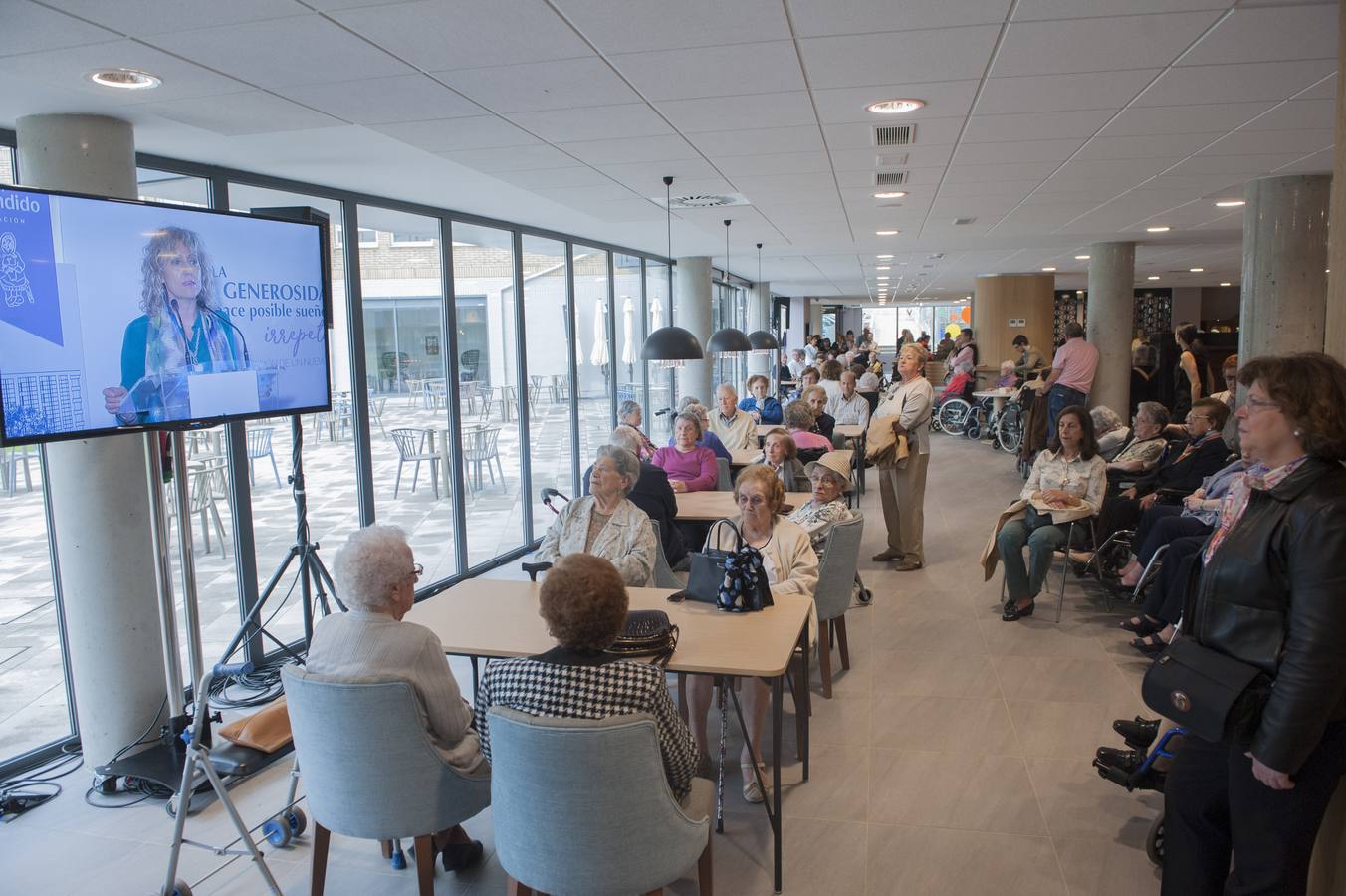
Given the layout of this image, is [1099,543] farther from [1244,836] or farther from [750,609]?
[1244,836]

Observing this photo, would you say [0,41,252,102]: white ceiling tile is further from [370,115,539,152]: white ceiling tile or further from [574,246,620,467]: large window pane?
[574,246,620,467]: large window pane

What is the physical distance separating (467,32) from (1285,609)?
8.81 ft

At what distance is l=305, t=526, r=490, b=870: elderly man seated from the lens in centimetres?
250

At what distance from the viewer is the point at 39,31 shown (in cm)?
257

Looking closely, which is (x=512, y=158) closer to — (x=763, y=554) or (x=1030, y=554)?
(x=763, y=554)

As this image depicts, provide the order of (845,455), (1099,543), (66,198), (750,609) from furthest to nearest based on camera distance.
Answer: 1. (845,455)
2. (1099,543)
3. (750,609)
4. (66,198)

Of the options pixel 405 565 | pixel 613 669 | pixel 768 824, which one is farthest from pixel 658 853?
pixel 768 824

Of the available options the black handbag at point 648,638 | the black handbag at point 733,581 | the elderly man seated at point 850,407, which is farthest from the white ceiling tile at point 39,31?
the elderly man seated at point 850,407

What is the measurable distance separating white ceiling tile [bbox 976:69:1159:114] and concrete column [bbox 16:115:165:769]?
3.53m

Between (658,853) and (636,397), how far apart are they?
9029 millimetres

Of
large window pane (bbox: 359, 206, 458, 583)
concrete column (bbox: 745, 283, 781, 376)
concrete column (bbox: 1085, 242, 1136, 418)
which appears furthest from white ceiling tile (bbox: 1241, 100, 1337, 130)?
concrete column (bbox: 745, 283, 781, 376)

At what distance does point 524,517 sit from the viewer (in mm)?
8008

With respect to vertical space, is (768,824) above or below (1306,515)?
below

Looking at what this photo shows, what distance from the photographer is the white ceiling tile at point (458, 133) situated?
3.88 m
